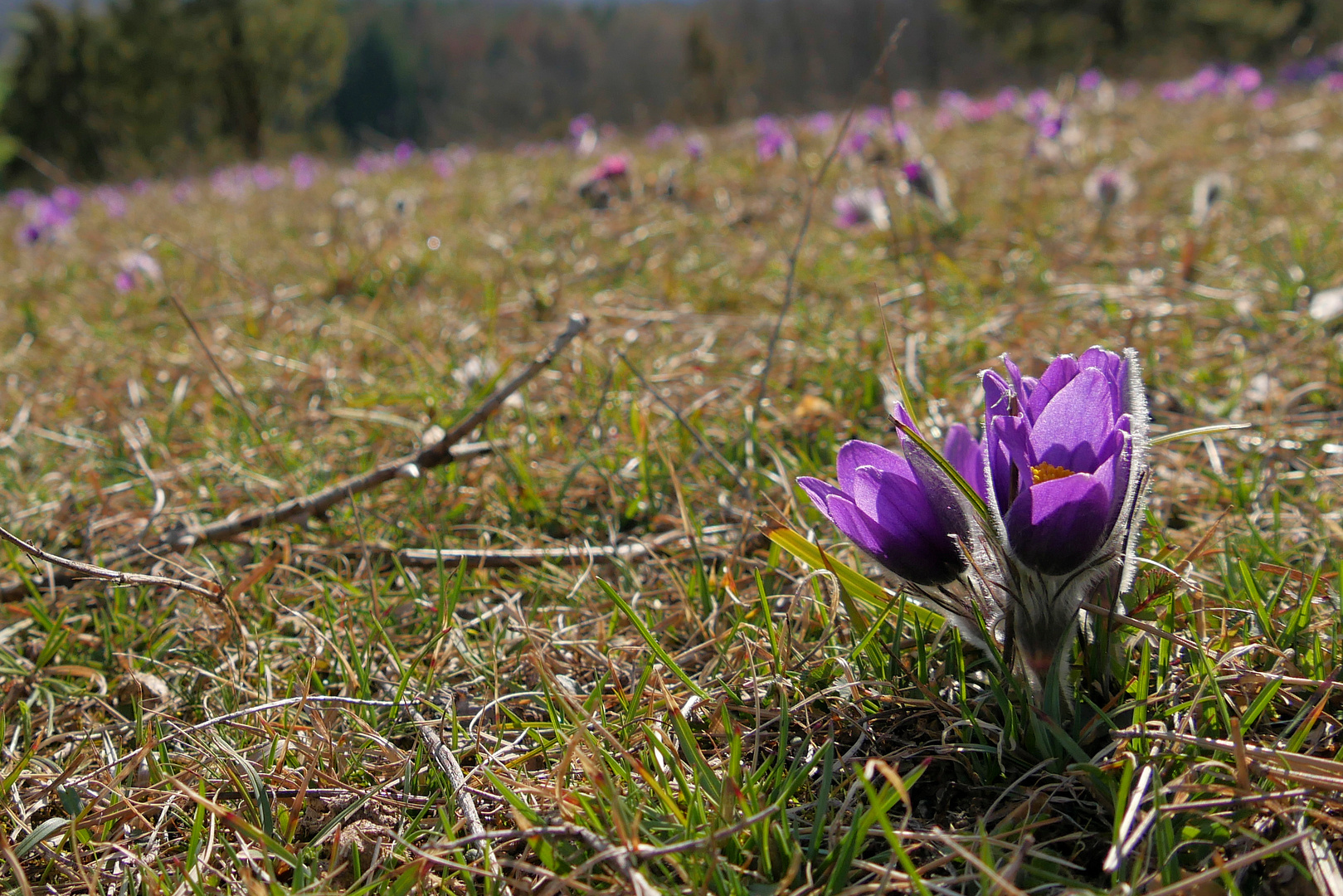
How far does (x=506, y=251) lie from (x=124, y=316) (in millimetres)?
1536

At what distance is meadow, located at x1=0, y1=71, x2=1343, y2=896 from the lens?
954 millimetres

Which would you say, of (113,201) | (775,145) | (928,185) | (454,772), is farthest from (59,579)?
(113,201)

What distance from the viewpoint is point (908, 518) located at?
990 mm

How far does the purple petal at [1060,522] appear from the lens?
88 centimetres

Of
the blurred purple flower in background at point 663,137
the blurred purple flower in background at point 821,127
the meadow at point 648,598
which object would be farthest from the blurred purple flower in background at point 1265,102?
the blurred purple flower in background at point 663,137

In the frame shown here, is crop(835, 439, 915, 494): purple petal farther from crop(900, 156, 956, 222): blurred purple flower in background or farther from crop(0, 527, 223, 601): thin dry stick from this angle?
crop(900, 156, 956, 222): blurred purple flower in background

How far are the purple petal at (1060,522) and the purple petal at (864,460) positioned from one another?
146 millimetres

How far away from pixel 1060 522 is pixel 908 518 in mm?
158

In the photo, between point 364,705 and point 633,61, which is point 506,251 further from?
point 633,61

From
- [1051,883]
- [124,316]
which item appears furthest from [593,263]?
[1051,883]

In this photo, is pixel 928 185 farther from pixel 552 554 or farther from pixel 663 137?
pixel 663 137

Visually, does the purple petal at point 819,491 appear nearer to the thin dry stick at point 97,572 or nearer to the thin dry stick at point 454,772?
the thin dry stick at point 454,772

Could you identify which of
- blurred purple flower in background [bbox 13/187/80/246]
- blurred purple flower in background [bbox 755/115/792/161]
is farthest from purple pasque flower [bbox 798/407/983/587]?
blurred purple flower in background [bbox 13/187/80/246]

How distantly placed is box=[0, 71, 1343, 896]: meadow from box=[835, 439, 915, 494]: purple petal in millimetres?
152
